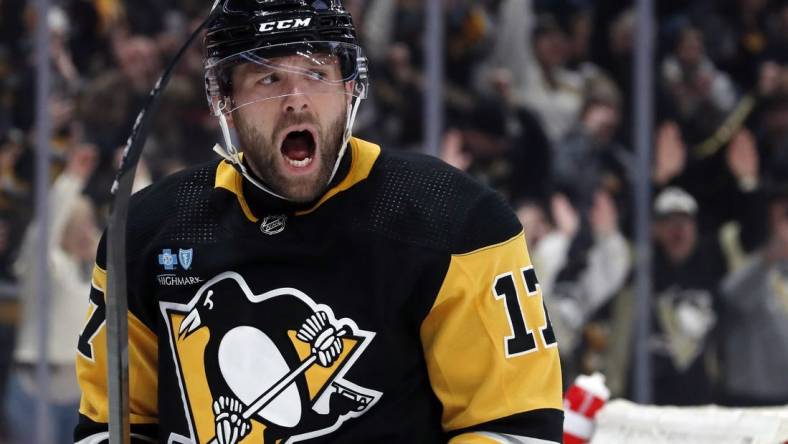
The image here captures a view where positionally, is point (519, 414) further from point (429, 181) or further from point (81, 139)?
point (81, 139)

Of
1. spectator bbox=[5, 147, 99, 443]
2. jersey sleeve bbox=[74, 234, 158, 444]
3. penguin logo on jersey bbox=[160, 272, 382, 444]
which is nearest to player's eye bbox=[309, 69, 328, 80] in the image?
penguin logo on jersey bbox=[160, 272, 382, 444]

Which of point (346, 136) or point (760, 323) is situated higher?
point (346, 136)

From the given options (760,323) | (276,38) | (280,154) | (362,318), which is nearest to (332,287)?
(362,318)

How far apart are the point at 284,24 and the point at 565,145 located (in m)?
3.53

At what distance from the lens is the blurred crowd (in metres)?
4.93

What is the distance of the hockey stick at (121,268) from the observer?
170 cm

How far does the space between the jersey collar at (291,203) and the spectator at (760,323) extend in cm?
326

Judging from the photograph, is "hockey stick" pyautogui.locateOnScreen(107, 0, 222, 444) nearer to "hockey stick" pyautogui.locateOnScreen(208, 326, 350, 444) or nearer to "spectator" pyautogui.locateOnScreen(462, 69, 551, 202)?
"hockey stick" pyautogui.locateOnScreen(208, 326, 350, 444)

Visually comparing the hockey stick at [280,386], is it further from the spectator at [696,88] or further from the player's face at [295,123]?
the spectator at [696,88]

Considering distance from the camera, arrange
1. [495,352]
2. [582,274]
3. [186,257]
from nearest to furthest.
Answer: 1. [495,352]
2. [186,257]
3. [582,274]

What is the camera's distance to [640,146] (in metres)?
5.10

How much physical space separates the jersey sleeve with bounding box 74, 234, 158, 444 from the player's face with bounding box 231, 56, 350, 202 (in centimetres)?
28

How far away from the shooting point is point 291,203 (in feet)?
5.89

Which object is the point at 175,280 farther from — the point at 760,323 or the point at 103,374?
the point at 760,323
